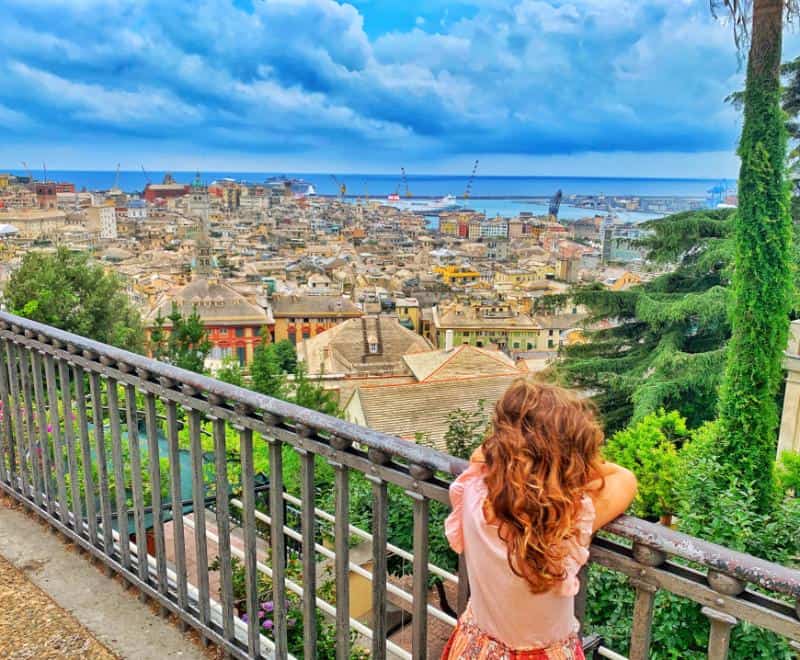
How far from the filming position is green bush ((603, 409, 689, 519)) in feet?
28.9

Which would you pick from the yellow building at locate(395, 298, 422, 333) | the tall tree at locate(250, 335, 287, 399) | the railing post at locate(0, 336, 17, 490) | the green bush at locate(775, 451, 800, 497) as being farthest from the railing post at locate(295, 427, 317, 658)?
the yellow building at locate(395, 298, 422, 333)

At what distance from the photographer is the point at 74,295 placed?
16.5 meters

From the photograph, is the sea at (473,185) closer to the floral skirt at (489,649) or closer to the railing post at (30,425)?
the railing post at (30,425)

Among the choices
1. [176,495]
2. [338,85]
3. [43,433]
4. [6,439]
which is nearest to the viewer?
[176,495]

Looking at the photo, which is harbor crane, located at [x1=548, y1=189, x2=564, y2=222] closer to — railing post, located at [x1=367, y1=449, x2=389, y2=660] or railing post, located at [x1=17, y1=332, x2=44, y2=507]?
railing post, located at [x1=17, y1=332, x2=44, y2=507]

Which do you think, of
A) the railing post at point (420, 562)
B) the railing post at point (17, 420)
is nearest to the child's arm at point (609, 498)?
the railing post at point (420, 562)

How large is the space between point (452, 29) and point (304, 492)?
10516 cm

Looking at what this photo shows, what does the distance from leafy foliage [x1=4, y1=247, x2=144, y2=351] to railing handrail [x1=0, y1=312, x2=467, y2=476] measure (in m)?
14.0

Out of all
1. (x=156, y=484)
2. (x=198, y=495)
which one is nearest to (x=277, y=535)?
(x=198, y=495)

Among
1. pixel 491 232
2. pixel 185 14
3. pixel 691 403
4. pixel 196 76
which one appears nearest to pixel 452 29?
pixel 491 232

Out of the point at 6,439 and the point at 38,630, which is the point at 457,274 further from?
the point at 38,630

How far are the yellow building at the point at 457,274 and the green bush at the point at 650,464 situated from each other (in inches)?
1875

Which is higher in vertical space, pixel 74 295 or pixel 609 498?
pixel 609 498

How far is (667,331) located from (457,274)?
4479 centimetres
